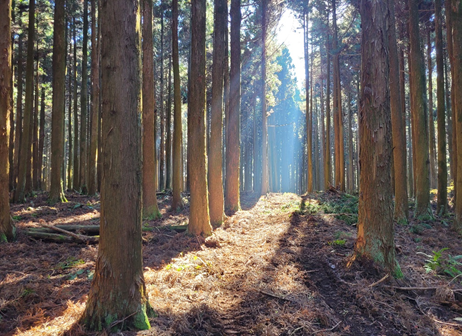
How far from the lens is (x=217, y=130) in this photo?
31.5 ft

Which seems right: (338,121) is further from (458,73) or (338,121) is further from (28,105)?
(28,105)

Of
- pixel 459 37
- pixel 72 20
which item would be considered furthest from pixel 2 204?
pixel 72 20

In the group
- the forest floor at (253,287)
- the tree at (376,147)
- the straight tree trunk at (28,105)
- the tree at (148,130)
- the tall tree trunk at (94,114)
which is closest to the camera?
the forest floor at (253,287)

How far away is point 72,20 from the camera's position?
18609 millimetres

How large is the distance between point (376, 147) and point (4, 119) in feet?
24.7

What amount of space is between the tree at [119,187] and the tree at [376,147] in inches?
152

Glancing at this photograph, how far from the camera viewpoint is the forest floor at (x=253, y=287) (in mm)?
3438

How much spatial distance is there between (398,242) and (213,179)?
532cm

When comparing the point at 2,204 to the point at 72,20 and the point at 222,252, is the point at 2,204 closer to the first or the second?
the point at 222,252

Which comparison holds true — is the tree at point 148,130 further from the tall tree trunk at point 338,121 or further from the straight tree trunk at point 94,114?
the tall tree trunk at point 338,121

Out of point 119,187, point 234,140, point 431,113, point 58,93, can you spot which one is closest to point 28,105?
point 58,93

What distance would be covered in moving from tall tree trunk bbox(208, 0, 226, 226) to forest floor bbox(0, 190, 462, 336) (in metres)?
1.64

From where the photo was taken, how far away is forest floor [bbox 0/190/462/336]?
3.44 m

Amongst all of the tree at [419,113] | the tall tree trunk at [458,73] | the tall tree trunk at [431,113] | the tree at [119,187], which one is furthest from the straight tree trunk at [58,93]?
the tall tree trunk at [431,113]
